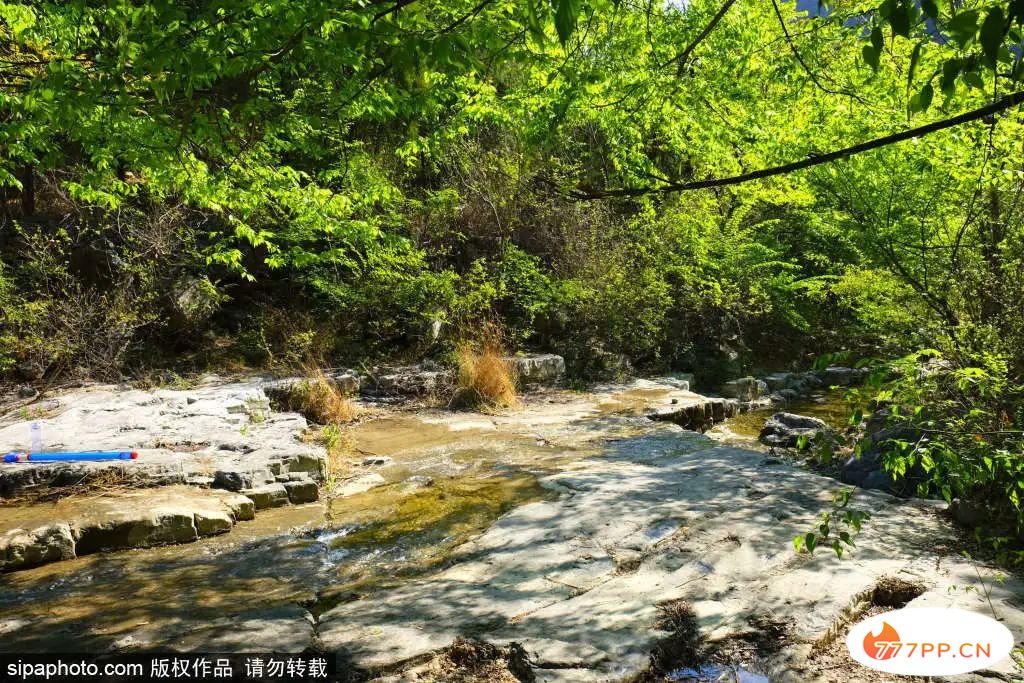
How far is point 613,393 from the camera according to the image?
9500mm

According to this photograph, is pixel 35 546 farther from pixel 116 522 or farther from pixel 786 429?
pixel 786 429

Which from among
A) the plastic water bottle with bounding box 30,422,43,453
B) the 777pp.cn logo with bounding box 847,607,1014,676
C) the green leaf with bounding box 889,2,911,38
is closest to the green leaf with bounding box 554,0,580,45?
the green leaf with bounding box 889,2,911,38

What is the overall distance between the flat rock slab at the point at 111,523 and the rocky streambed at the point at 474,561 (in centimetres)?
2

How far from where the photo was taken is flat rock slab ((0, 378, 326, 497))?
4867 mm

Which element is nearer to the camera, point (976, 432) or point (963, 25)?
point (963, 25)

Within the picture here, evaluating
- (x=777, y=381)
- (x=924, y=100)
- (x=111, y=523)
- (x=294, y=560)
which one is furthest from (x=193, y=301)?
(x=924, y=100)

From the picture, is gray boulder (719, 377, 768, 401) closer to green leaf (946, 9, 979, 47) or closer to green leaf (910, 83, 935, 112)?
green leaf (910, 83, 935, 112)

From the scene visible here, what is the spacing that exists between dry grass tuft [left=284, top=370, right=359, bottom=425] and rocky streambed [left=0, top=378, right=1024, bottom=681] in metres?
1.30

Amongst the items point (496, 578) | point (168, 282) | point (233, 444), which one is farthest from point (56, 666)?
point (168, 282)

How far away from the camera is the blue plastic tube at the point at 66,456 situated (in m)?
4.90

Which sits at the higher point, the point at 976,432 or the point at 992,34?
the point at 992,34

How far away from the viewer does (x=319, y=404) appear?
7707mm

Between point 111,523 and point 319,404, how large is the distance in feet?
11.9

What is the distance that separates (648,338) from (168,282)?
23.8 feet
